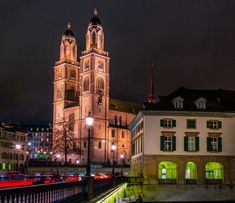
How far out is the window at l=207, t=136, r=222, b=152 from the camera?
61259 millimetres

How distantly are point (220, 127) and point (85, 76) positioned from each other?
75541mm

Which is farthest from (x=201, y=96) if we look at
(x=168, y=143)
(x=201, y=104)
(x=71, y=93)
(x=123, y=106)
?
(x=123, y=106)

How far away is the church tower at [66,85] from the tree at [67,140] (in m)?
1.76

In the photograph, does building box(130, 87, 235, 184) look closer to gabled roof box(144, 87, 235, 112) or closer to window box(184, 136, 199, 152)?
window box(184, 136, 199, 152)

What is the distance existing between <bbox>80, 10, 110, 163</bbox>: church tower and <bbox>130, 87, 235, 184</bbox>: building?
61378mm

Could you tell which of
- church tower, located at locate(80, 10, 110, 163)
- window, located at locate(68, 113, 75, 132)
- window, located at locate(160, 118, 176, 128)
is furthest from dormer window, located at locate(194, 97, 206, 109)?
A: window, located at locate(68, 113, 75, 132)

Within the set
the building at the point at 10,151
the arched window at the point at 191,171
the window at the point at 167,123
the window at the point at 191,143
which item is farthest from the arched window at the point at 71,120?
the window at the point at 191,143

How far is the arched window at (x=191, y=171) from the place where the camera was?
61.2 m

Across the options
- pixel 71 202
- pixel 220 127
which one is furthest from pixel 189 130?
pixel 71 202

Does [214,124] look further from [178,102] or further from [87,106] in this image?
[87,106]

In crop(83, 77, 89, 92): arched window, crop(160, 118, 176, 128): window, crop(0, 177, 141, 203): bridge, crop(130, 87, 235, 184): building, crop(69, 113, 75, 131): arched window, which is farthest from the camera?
crop(83, 77, 89, 92): arched window

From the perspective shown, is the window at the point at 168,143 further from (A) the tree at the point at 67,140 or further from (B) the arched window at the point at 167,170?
(A) the tree at the point at 67,140

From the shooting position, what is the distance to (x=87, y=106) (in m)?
128

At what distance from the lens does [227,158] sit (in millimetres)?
61656
